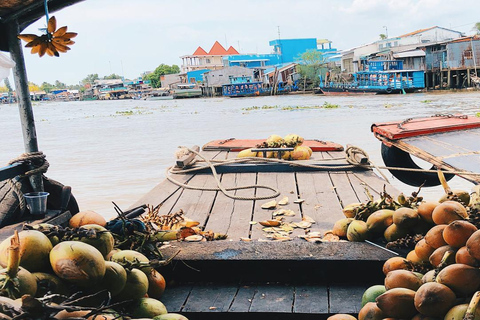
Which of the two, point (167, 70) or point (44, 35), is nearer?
point (44, 35)

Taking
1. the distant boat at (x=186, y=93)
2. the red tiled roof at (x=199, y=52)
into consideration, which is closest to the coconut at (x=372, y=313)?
the distant boat at (x=186, y=93)

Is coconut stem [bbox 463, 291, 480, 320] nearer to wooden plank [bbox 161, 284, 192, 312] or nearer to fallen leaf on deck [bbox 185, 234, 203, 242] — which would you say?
wooden plank [bbox 161, 284, 192, 312]

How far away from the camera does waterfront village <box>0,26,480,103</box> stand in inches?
1555

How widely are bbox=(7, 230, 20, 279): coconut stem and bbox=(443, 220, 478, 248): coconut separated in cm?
146

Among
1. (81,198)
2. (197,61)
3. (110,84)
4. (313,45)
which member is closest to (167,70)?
(110,84)

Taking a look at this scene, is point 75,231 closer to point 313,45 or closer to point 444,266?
point 444,266

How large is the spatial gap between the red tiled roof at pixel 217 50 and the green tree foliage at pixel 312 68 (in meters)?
28.8

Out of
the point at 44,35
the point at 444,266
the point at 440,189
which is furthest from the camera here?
the point at 440,189

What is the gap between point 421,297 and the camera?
1.53m

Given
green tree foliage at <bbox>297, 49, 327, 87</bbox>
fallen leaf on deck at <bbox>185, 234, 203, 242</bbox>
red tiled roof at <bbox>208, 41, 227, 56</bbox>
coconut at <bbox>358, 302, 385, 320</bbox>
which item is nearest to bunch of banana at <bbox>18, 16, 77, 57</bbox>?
fallen leaf on deck at <bbox>185, 234, 203, 242</bbox>

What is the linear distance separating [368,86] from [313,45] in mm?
31489

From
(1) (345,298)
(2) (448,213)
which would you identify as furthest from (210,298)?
(2) (448,213)

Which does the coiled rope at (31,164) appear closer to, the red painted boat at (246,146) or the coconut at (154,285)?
the coconut at (154,285)

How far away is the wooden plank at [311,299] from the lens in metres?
2.11
